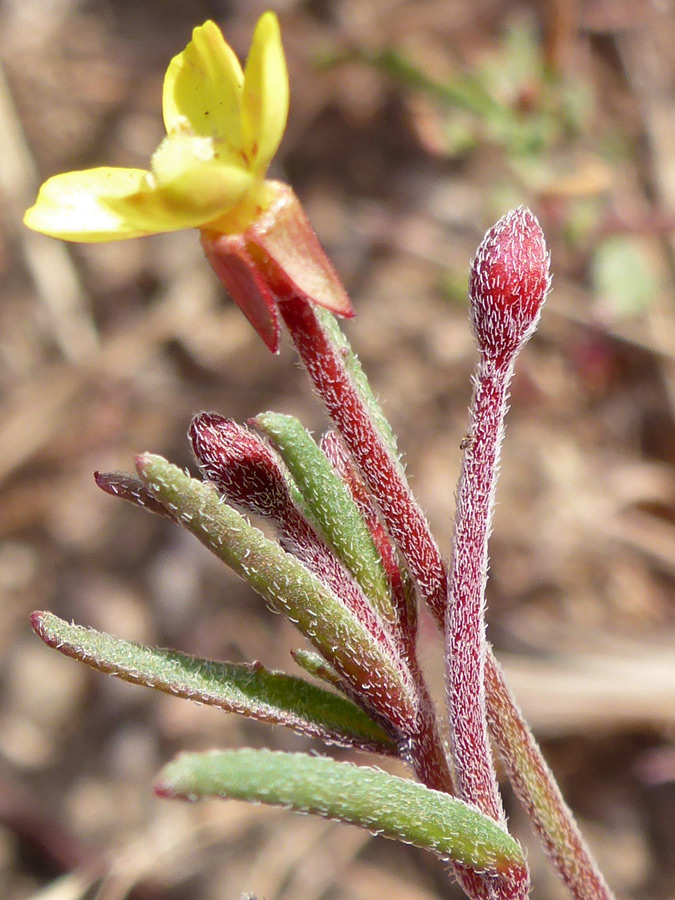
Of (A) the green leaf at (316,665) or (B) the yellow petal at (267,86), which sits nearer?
(B) the yellow petal at (267,86)

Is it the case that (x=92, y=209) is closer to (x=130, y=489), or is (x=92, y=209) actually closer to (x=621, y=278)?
(x=130, y=489)

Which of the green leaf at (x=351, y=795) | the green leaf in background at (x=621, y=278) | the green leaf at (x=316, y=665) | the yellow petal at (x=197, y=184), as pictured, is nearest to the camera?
the green leaf at (x=351, y=795)

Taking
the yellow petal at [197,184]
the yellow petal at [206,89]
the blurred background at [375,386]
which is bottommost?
the blurred background at [375,386]

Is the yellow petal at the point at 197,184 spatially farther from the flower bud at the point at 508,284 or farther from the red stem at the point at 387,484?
the flower bud at the point at 508,284

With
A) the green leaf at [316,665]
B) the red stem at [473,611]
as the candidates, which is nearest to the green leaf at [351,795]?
the red stem at [473,611]

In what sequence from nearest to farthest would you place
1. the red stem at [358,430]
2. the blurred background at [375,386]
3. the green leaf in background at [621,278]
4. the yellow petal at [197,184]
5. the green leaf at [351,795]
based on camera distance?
the green leaf at [351,795] → the yellow petal at [197,184] → the red stem at [358,430] → the blurred background at [375,386] → the green leaf in background at [621,278]

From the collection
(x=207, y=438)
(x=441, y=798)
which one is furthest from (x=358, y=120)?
(x=441, y=798)

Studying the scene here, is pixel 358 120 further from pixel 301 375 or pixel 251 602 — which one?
pixel 251 602

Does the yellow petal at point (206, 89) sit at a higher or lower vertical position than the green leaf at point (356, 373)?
higher

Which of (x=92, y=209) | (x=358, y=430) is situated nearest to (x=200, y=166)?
(x=92, y=209)
